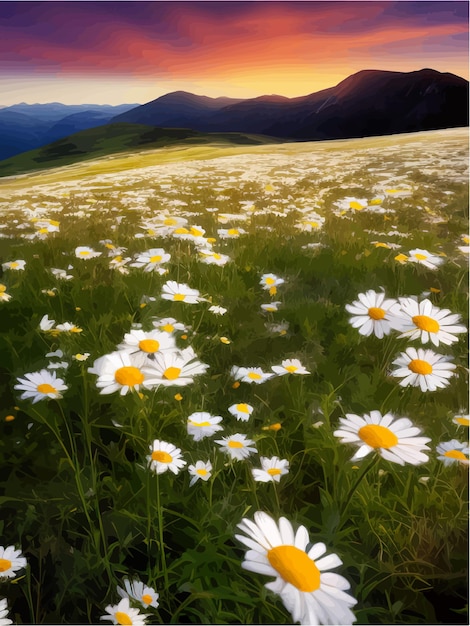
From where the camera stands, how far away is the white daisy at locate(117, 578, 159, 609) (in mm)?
746

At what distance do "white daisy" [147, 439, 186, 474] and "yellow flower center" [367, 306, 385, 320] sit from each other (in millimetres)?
548

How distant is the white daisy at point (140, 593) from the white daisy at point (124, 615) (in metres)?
0.02

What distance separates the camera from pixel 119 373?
789mm

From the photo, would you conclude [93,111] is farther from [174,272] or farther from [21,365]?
[21,365]

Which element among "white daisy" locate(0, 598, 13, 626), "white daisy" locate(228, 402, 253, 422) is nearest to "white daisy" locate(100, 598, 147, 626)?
"white daisy" locate(0, 598, 13, 626)

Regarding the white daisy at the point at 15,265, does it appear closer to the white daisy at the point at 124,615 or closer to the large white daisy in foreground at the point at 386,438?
the white daisy at the point at 124,615

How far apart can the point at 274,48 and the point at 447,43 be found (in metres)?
1.48

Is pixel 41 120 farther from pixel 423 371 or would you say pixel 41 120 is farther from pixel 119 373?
pixel 423 371

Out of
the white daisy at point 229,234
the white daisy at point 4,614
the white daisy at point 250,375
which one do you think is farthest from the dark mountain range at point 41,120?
the white daisy at point 4,614

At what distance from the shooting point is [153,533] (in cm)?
90

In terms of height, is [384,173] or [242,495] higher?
[384,173]

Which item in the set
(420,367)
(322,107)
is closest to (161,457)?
(420,367)

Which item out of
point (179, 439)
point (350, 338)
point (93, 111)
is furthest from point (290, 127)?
point (179, 439)

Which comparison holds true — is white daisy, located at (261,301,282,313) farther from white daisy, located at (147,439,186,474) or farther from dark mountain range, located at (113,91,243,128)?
dark mountain range, located at (113,91,243,128)
